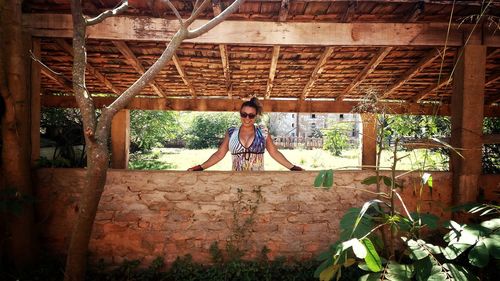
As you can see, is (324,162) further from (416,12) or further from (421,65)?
(416,12)

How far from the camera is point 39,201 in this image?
3.30 metres

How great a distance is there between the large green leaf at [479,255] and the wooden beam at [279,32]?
7.60 feet

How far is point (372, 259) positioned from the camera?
70.0 inches

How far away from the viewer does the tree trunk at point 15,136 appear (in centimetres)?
307

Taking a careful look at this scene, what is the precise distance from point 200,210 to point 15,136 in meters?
2.07

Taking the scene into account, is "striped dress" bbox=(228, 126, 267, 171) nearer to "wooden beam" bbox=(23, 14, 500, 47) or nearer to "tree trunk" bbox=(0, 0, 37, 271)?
"wooden beam" bbox=(23, 14, 500, 47)

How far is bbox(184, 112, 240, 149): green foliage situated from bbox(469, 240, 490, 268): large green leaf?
1065 inches

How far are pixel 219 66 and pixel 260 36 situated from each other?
174 centimetres

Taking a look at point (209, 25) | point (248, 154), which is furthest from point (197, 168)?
point (209, 25)

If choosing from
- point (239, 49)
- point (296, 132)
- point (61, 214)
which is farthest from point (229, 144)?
point (296, 132)

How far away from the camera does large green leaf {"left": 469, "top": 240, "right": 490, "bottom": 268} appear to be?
1.95 meters

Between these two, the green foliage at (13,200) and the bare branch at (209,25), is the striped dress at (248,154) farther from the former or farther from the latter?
the green foliage at (13,200)

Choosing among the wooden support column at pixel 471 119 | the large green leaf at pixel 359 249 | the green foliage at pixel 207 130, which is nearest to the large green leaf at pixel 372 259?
the large green leaf at pixel 359 249

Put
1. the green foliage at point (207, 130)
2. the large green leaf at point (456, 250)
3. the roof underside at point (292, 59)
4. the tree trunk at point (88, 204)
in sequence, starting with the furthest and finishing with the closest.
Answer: the green foliage at point (207, 130), the roof underside at point (292, 59), the tree trunk at point (88, 204), the large green leaf at point (456, 250)
